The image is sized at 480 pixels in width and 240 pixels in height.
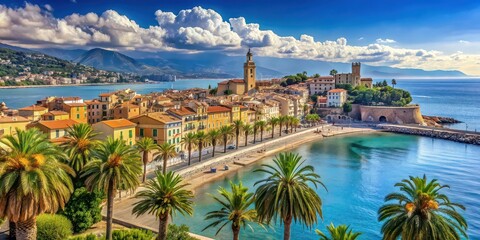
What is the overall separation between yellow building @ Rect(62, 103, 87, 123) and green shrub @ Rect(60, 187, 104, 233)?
32.3 meters

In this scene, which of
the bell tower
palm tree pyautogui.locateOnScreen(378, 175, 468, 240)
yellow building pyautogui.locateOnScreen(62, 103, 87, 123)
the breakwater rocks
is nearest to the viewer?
palm tree pyautogui.locateOnScreen(378, 175, 468, 240)

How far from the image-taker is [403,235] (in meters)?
14.2

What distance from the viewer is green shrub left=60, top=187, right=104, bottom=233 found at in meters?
26.0

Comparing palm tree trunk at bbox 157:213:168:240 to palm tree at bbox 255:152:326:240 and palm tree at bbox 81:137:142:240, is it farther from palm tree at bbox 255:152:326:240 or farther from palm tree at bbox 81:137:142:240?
palm tree at bbox 255:152:326:240

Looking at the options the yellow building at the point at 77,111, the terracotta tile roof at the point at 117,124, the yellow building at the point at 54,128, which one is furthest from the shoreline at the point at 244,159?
the yellow building at the point at 77,111

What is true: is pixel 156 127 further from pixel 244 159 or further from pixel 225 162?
pixel 244 159

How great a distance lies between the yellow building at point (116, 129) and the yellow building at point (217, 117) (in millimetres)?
20269

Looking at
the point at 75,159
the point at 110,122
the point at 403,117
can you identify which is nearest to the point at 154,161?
the point at 110,122

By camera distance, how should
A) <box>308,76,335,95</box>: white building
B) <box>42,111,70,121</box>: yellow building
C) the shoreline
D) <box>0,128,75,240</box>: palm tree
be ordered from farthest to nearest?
<box>308,76,335,95</box>: white building
<box>42,111,70,121</box>: yellow building
the shoreline
<box>0,128,75,240</box>: palm tree

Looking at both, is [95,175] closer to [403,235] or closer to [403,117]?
[403,235]

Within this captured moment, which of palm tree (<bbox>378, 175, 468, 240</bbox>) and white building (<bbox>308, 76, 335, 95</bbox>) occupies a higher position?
white building (<bbox>308, 76, 335, 95</bbox>)

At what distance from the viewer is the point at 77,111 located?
58.8 meters

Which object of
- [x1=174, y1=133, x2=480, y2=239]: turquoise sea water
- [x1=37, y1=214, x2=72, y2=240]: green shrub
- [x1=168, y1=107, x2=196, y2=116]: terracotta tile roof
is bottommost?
[x1=174, y1=133, x2=480, y2=239]: turquoise sea water

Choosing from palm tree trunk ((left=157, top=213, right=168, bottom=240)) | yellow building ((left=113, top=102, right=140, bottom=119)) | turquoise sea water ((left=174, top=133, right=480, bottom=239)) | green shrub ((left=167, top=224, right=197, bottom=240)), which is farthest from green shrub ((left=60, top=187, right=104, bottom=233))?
yellow building ((left=113, top=102, right=140, bottom=119))
